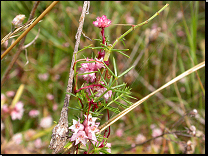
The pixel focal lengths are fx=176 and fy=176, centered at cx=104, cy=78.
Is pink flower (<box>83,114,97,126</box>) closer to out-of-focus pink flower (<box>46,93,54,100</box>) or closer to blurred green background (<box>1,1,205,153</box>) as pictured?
blurred green background (<box>1,1,205,153</box>)

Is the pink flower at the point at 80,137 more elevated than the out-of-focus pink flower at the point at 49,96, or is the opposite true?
the out-of-focus pink flower at the point at 49,96

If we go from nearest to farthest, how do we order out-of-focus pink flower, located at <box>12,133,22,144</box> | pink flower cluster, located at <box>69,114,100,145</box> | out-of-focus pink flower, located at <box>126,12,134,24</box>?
pink flower cluster, located at <box>69,114,100,145</box>
out-of-focus pink flower, located at <box>12,133,22,144</box>
out-of-focus pink flower, located at <box>126,12,134,24</box>

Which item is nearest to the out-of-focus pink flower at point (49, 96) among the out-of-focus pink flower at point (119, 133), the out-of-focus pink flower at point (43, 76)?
the out-of-focus pink flower at point (43, 76)

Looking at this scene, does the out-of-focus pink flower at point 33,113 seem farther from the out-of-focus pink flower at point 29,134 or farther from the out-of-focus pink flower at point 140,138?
the out-of-focus pink flower at point 140,138

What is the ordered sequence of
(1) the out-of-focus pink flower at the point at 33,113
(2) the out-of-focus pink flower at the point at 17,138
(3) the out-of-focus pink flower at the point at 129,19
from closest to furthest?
(2) the out-of-focus pink flower at the point at 17,138
(1) the out-of-focus pink flower at the point at 33,113
(3) the out-of-focus pink flower at the point at 129,19

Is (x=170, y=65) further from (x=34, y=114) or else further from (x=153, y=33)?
(x=34, y=114)

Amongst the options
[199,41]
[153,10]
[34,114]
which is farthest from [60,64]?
[199,41]

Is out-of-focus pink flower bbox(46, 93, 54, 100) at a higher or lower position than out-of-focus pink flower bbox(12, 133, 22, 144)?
higher

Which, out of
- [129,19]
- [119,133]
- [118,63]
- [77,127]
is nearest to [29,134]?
[119,133]

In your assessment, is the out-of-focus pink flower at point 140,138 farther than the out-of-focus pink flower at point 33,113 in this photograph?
No

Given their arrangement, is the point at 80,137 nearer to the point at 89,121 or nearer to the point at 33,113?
the point at 89,121

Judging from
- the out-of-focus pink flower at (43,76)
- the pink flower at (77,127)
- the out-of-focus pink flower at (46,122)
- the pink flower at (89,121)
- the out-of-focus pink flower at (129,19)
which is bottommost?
the pink flower at (77,127)

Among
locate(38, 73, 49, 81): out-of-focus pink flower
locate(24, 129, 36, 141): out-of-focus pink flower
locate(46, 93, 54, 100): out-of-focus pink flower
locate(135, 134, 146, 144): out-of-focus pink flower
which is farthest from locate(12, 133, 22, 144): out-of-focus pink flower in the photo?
locate(135, 134, 146, 144): out-of-focus pink flower
